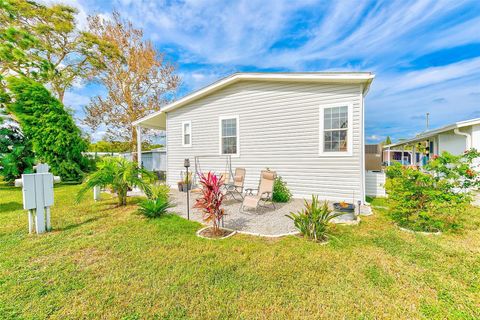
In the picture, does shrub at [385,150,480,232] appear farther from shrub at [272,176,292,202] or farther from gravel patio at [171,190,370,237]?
shrub at [272,176,292,202]

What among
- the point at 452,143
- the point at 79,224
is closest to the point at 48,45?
the point at 79,224

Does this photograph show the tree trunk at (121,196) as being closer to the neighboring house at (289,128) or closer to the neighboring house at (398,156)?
the neighboring house at (289,128)

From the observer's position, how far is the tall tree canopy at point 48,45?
1195cm

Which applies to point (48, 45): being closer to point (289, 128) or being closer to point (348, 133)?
point (289, 128)

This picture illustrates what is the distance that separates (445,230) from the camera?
13.2 feet

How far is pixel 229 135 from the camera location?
815cm

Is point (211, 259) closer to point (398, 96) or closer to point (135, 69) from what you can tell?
point (135, 69)

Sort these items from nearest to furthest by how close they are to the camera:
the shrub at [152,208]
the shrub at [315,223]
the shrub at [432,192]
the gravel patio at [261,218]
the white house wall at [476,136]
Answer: the shrub at [315,223]
the shrub at [432,192]
the gravel patio at [261,218]
the shrub at [152,208]
the white house wall at [476,136]

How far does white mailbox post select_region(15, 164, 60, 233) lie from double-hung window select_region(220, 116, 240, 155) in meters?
5.31

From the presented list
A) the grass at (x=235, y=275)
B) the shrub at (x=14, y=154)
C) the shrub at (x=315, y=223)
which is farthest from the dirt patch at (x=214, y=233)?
the shrub at (x=14, y=154)

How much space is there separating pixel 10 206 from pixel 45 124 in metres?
6.12

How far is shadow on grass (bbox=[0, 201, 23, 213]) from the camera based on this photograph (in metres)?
5.90

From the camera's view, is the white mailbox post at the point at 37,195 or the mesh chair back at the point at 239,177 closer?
the white mailbox post at the point at 37,195

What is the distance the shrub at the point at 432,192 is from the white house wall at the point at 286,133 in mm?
1977
